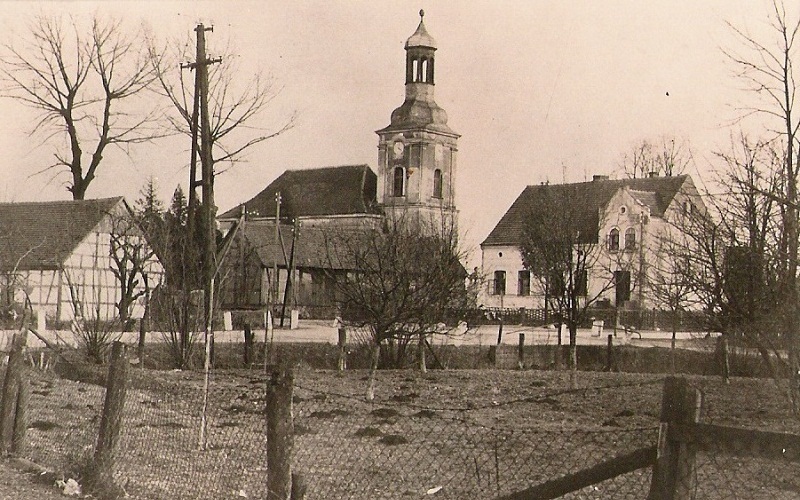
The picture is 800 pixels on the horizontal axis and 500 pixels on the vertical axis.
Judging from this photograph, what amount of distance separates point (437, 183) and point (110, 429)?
168 feet

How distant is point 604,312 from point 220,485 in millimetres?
34505

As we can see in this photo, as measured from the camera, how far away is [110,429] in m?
6.89

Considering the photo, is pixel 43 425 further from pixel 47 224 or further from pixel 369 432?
pixel 47 224

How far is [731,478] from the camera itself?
8.87m

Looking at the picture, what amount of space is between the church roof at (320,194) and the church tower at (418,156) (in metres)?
2.83

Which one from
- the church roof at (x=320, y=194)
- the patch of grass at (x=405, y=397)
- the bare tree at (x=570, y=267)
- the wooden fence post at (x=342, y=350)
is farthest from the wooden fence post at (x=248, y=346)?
the church roof at (x=320, y=194)

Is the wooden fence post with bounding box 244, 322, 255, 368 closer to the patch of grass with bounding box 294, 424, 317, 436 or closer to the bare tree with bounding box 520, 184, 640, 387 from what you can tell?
the bare tree with bounding box 520, 184, 640, 387

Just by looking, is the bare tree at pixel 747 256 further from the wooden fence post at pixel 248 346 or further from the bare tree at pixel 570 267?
the wooden fence post at pixel 248 346

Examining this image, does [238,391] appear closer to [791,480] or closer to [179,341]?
[179,341]

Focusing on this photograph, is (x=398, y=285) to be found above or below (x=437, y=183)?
below

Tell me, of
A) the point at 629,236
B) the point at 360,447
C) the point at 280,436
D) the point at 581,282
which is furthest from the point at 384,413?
the point at 629,236

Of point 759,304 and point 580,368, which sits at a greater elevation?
point 759,304

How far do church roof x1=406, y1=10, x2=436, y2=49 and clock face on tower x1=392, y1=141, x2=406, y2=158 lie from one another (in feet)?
24.4

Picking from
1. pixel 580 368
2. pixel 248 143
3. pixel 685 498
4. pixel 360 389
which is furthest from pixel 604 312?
pixel 685 498
